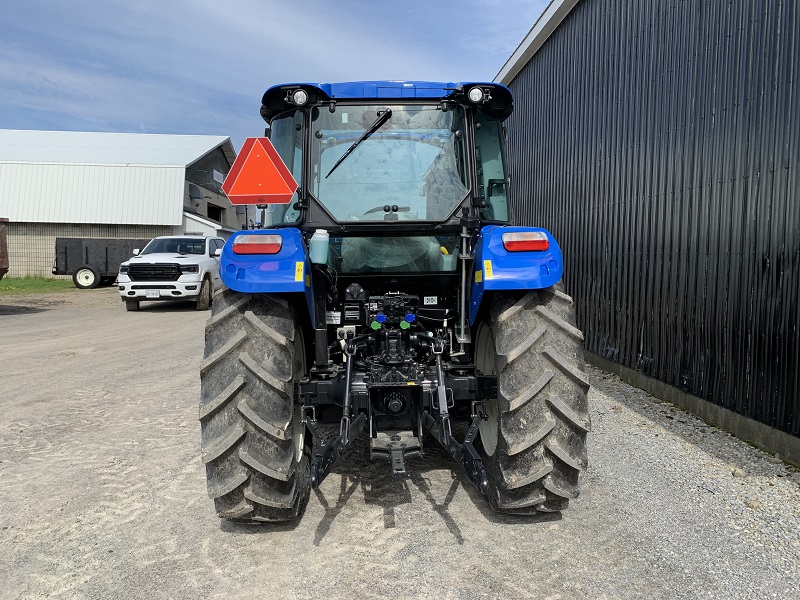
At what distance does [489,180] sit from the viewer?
402cm

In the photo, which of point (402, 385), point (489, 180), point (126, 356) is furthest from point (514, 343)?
point (126, 356)

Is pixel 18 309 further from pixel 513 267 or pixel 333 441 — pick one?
pixel 513 267

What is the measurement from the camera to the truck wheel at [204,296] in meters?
15.7

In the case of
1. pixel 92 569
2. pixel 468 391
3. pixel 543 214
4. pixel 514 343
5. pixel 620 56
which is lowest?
pixel 92 569

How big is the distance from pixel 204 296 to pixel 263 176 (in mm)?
12801

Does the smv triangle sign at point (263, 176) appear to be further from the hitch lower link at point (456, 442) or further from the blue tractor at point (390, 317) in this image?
the hitch lower link at point (456, 442)

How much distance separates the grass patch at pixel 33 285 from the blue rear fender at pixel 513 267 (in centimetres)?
2157

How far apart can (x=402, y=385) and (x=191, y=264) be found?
13.1m

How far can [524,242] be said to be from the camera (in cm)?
334

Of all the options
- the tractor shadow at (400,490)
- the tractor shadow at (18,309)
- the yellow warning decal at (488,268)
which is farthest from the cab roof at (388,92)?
the tractor shadow at (18,309)

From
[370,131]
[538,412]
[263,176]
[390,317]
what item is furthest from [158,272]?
[538,412]

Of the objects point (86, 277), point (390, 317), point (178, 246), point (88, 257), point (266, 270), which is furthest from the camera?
point (86, 277)

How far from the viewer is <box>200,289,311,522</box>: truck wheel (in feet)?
9.96

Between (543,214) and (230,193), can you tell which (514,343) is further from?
(543,214)
